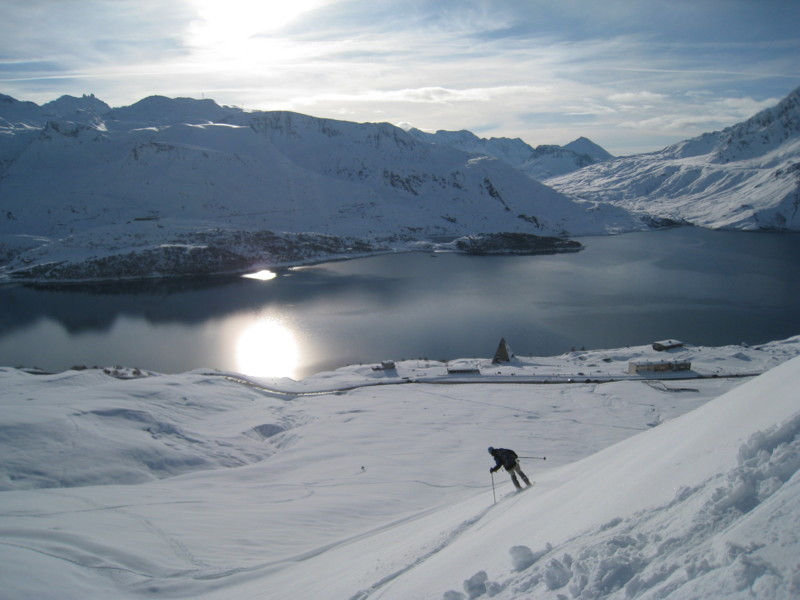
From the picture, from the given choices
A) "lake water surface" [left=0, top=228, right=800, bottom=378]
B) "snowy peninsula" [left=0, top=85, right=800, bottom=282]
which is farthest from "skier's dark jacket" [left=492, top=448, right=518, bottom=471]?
"snowy peninsula" [left=0, top=85, right=800, bottom=282]

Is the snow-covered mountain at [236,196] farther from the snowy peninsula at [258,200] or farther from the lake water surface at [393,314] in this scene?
the lake water surface at [393,314]

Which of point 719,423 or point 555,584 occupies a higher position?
point 719,423

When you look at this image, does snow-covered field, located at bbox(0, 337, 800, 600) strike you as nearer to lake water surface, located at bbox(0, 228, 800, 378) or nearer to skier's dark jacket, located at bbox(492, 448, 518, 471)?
skier's dark jacket, located at bbox(492, 448, 518, 471)

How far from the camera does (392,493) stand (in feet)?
44.8

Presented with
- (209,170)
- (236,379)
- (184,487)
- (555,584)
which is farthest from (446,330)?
(209,170)

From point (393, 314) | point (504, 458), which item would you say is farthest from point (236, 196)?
point (504, 458)

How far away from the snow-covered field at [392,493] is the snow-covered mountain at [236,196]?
80.4m

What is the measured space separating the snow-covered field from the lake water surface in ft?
61.5

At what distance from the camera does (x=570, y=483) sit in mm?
7469

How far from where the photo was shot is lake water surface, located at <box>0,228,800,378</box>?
156ft

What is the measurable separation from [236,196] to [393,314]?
97.4 m

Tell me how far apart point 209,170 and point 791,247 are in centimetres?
15456

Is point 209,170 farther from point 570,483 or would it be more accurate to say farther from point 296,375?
point 570,483

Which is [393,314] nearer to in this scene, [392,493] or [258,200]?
[392,493]
